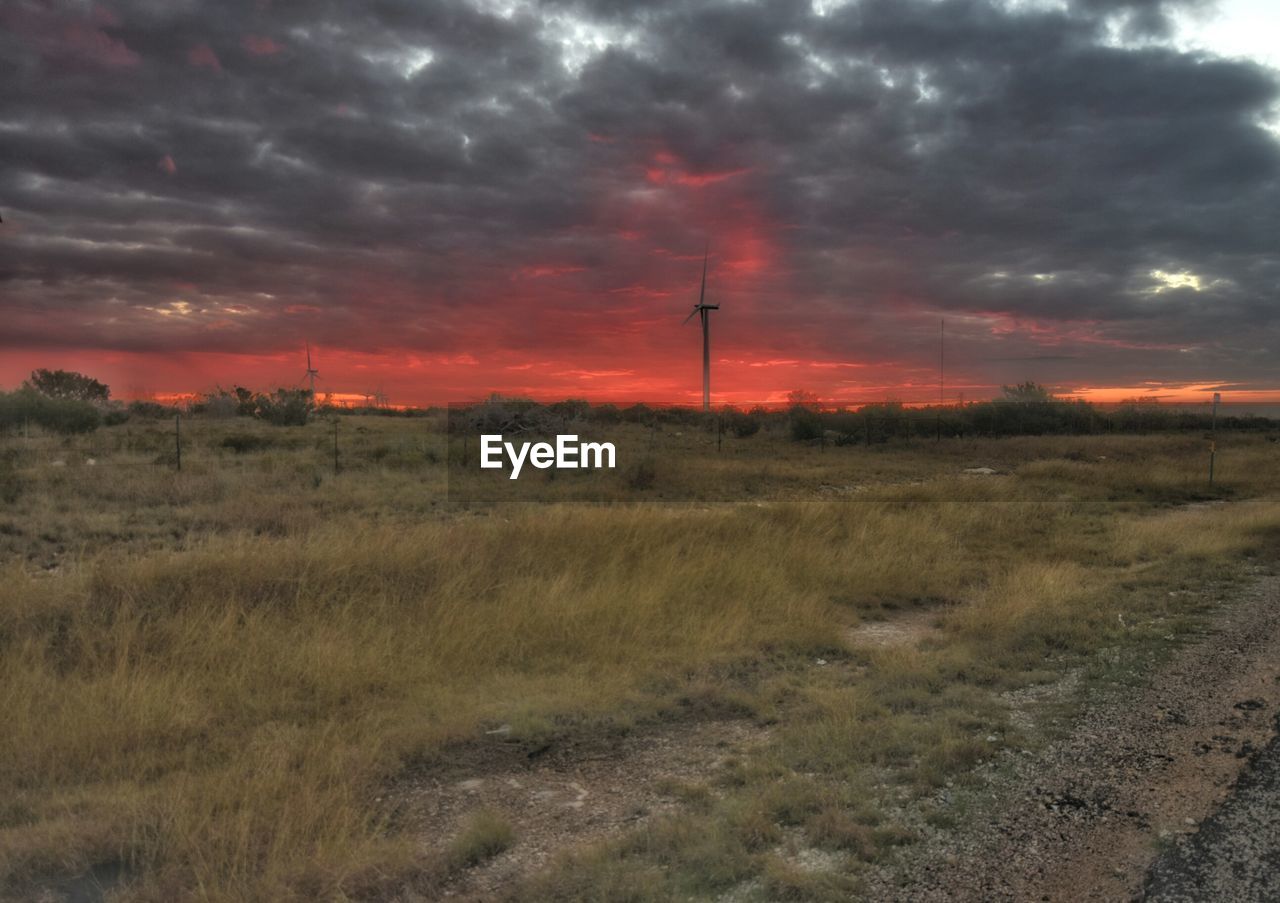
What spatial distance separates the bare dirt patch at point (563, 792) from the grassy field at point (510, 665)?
182 mm

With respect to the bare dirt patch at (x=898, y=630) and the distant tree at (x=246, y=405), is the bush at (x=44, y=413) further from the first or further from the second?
the bare dirt patch at (x=898, y=630)

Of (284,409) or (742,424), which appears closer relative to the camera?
(284,409)

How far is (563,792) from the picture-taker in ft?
16.9

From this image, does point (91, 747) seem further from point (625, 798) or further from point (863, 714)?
point (863, 714)

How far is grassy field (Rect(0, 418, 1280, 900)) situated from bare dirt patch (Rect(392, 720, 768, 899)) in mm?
182

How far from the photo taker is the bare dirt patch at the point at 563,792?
4316 mm

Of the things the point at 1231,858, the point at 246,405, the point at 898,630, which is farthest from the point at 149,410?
the point at 1231,858

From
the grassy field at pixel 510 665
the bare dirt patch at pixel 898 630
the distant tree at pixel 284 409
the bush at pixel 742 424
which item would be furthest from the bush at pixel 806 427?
the bare dirt patch at pixel 898 630

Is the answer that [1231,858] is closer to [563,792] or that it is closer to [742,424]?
[563,792]

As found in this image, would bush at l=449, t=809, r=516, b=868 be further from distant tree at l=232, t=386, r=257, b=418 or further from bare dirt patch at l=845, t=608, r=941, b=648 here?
distant tree at l=232, t=386, r=257, b=418

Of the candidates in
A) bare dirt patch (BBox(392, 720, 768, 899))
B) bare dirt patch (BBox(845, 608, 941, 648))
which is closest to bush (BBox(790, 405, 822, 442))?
bare dirt patch (BBox(845, 608, 941, 648))

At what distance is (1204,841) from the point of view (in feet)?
13.9

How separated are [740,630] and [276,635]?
179 inches

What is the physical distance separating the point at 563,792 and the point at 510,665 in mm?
2517
